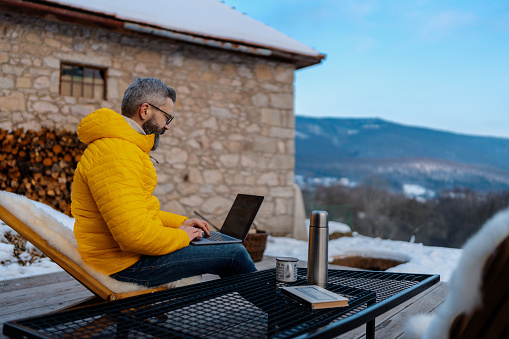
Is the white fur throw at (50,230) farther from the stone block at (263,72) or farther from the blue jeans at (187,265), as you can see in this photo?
the stone block at (263,72)

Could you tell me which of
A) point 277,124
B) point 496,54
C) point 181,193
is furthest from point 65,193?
point 496,54

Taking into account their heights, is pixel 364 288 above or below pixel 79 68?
below

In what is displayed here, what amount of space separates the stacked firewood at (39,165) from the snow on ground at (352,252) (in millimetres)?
449

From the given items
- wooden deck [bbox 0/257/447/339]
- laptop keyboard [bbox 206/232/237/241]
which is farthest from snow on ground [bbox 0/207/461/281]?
laptop keyboard [bbox 206/232/237/241]

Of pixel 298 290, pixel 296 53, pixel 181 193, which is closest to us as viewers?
pixel 298 290

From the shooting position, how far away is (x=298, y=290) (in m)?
1.49

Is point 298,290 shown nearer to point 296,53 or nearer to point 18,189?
point 18,189

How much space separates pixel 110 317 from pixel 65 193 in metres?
4.59

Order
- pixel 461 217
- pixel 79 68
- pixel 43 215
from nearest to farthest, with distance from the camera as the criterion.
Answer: pixel 43 215
pixel 79 68
pixel 461 217

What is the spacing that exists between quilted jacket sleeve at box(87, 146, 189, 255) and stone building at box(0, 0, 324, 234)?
444cm

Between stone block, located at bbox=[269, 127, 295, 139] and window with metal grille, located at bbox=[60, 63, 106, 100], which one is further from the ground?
window with metal grille, located at bbox=[60, 63, 106, 100]

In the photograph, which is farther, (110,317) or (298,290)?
(298,290)

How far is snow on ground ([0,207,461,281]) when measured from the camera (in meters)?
3.81

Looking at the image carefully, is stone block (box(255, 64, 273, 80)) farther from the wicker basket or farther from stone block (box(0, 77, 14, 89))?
stone block (box(0, 77, 14, 89))
